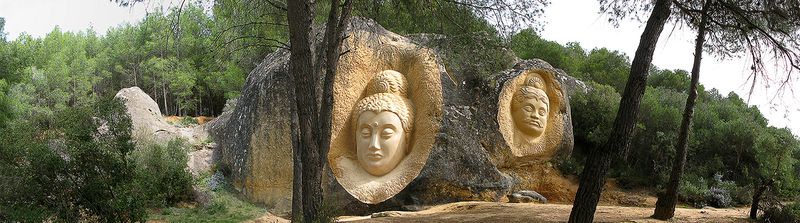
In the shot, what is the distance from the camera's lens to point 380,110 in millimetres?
13469

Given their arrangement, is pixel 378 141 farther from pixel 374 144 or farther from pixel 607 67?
pixel 607 67

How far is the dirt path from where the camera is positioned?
A: 34.9 ft

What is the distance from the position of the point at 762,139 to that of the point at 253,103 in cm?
1305

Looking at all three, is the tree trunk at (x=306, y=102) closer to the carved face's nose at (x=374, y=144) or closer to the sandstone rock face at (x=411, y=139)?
the sandstone rock face at (x=411, y=139)

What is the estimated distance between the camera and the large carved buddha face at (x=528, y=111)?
15.1 m

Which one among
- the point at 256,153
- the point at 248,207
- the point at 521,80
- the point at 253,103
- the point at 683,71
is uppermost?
the point at 683,71

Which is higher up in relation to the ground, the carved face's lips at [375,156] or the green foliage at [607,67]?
the green foliage at [607,67]

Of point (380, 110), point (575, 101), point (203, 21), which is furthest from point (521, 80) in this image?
point (203, 21)

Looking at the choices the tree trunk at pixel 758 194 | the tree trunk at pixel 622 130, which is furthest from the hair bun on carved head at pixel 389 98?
the tree trunk at pixel 758 194

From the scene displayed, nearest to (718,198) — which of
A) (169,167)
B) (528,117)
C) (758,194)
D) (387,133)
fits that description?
(528,117)

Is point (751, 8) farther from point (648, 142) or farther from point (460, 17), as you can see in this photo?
point (648, 142)

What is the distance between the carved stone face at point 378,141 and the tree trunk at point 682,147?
5.03m

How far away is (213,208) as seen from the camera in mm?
13617

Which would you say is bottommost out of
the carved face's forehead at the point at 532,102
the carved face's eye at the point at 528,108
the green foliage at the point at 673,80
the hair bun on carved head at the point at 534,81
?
the carved face's eye at the point at 528,108
